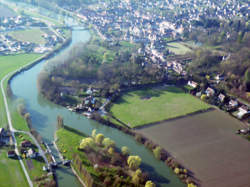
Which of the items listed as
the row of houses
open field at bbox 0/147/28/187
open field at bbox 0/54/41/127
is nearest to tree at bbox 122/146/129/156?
open field at bbox 0/147/28/187

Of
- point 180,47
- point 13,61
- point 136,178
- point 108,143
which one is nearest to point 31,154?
point 108,143

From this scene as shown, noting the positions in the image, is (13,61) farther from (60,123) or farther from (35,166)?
(35,166)

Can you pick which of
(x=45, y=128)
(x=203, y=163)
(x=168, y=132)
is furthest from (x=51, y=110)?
(x=203, y=163)

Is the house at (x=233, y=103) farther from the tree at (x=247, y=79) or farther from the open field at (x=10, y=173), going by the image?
the open field at (x=10, y=173)

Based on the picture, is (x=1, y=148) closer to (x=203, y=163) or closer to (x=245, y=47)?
(x=203, y=163)

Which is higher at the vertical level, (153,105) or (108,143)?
(153,105)

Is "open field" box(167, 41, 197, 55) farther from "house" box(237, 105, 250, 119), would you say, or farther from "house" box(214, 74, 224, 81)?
"house" box(237, 105, 250, 119)

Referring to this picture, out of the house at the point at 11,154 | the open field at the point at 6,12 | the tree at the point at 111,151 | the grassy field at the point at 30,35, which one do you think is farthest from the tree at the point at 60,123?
the open field at the point at 6,12
